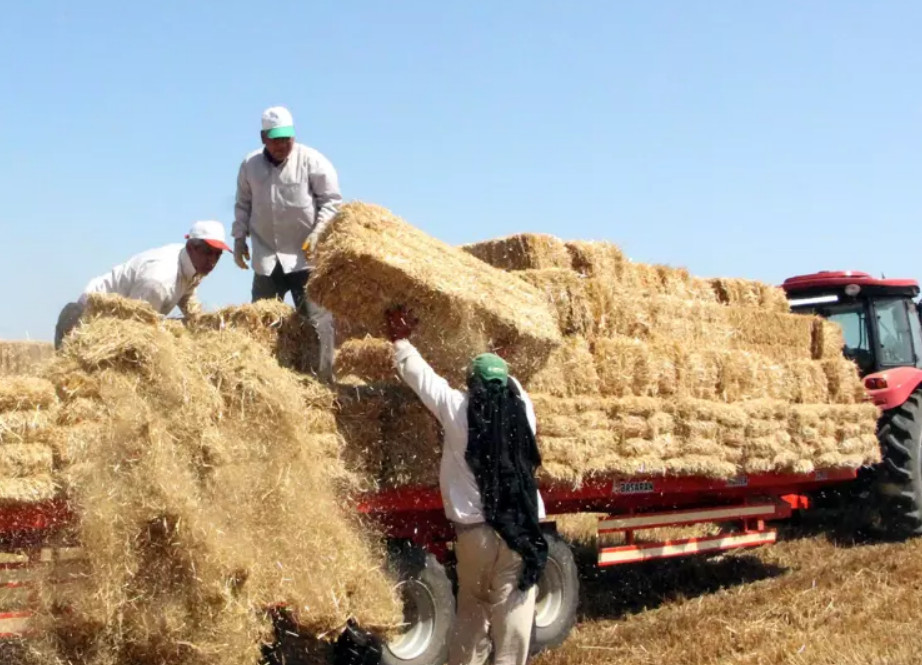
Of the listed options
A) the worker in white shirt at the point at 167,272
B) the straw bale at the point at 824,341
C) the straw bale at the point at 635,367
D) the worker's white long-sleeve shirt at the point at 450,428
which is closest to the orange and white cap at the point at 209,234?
the worker in white shirt at the point at 167,272

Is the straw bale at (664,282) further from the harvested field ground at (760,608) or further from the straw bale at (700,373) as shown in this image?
the harvested field ground at (760,608)

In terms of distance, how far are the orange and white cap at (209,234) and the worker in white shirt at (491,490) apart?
1354 mm

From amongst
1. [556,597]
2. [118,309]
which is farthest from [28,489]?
[556,597]

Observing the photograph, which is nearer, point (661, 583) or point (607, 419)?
point (607, 419)

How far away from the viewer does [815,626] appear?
8289 millimetres

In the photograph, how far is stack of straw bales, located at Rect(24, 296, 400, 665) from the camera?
542cm

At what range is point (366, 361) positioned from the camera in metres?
8.09

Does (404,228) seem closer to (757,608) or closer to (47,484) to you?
(47,484)

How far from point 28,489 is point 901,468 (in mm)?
9512

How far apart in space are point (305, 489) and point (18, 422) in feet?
4.91

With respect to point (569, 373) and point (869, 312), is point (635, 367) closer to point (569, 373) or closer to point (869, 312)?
point (569, 373)

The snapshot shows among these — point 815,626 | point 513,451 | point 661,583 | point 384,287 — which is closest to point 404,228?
point 384,287

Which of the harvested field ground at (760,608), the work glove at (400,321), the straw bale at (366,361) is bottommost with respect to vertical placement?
the harvested field ground at (760,608)

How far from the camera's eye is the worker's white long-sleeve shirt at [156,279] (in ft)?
23.4
